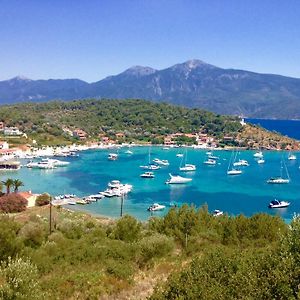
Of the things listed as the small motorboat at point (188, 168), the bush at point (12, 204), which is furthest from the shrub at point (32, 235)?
the small motorboat at point (188, 168)

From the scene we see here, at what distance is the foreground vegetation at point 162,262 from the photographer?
29.4 feet

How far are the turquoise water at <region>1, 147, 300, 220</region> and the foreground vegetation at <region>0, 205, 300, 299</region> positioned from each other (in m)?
22.5

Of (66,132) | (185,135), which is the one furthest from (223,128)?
(66,132)

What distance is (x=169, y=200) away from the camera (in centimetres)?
5388

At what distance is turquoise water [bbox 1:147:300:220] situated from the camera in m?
50.5

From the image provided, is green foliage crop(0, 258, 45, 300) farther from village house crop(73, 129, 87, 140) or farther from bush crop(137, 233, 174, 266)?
village house crop(73, 129, 87, 140)

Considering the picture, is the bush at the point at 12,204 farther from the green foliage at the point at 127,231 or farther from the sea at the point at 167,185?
the green foliage at the point at 127,231

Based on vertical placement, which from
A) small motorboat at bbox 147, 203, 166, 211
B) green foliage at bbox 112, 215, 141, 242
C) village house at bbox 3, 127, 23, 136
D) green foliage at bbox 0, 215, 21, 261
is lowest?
small motorboat at bbox 147, 203, 166, 211

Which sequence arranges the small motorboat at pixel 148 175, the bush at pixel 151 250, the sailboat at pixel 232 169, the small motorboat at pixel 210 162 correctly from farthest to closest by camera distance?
the small motorboat at pixel 210 162 → the sailboat at pixel 232 169 → the small motorboat at pixel 148 175 → the bush at pixel 151 250

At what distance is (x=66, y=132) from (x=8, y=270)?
107 metres

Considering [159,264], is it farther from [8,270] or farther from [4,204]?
[4,204]

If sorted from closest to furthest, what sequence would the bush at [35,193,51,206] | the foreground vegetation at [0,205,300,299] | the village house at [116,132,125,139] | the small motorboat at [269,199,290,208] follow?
1. the foreground vegetation at [0,205,300,299]
2. the bush at [35,193,51,206]
3. the small motorboat at [269,199,290,208]
4. the village house at [116,132,125,139]

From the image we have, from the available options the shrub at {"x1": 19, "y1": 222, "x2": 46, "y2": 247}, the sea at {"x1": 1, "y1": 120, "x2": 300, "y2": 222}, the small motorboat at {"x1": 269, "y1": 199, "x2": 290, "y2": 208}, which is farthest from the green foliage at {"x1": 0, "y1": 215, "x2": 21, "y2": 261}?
the small motorboat at {"x1": 269, "y1": 199, "x2": 290, "y2": 208}

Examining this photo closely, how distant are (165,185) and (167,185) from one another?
326 millimetres
